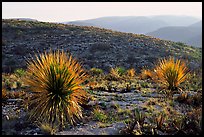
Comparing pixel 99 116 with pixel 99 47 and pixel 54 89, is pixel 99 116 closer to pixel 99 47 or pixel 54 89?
pixel 54 89

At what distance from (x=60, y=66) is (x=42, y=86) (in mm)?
750


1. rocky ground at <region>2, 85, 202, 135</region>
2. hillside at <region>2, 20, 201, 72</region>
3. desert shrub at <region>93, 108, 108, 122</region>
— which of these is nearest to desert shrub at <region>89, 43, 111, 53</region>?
hillside at <region>2, 20, 201, 72</region>

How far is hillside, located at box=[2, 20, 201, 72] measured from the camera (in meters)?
29.2

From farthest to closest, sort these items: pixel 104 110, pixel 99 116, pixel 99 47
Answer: pixel 99 47 → pixel 104 110 → pixel 99 116

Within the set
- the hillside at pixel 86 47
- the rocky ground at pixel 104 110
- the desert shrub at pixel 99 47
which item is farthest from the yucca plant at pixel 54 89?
the desert shrub at pixel 99 47

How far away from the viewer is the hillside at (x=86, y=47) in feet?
96.0

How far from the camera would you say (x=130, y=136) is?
7.93 metres

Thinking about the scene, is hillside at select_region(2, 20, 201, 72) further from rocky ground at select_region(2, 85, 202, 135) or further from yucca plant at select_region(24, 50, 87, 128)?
yucca plant at select_region(24, 50, 87, 128)

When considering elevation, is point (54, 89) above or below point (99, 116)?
above

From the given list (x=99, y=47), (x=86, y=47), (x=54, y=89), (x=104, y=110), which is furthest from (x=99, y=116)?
(x=86, y=47)

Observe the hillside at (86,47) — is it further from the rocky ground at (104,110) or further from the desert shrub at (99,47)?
the rocky ground at (104,110)

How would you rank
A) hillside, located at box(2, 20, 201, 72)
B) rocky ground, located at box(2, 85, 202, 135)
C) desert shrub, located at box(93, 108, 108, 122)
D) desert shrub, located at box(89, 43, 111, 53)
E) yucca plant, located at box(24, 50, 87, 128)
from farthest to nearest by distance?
desert shrub, located at box(89, 43, 111, 53) < hillside, located at box(2, 20, 201, 72) < desert shrub, located at box(93, 108, 108, 122) < yucca plant, located at box(24, 50, 87, 128) < rocky ground, located at box(2, 85, 202, 135)

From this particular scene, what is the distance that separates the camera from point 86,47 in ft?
110

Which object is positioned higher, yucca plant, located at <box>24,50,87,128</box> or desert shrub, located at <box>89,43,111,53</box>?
yucca plant, located at <box>24,50,87,128</box>
